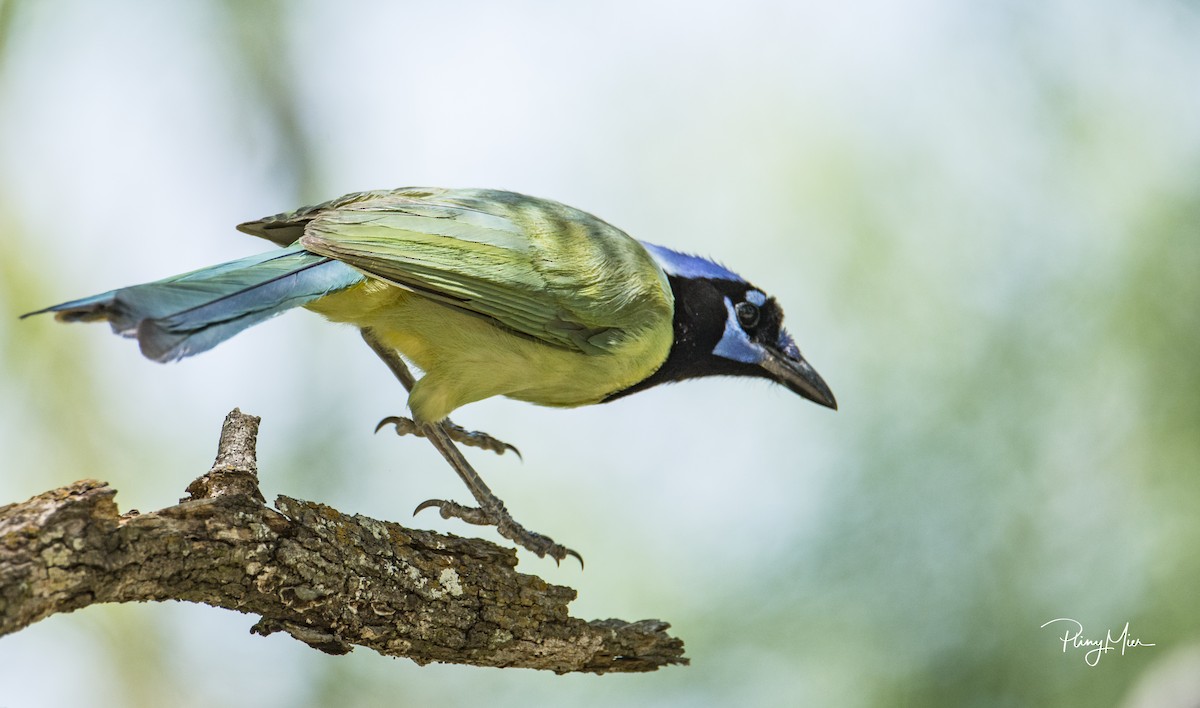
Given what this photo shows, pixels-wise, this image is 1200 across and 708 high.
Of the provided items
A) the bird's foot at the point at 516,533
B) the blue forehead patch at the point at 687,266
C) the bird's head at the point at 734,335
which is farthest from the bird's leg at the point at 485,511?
the blue forehead patch at the point at 687,266

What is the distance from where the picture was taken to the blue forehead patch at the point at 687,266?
5.06 metres

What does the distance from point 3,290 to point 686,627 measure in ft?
15.9

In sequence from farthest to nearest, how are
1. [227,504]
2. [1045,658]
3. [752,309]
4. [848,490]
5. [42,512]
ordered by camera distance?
[848,490], [1045,658], [752,309], [227,504], [42,512]

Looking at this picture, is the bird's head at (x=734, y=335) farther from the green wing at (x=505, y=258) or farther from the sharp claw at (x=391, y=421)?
the sharp claw at (x=391, y=421)

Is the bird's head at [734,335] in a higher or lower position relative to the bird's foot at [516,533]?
higher

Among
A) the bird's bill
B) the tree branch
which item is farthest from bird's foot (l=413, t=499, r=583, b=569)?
the bird's bill

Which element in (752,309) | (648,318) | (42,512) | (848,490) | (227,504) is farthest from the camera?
(848,490)

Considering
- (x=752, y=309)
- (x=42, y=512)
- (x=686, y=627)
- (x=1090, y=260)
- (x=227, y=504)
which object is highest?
(x=1090, y=260)

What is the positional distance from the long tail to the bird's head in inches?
66.4

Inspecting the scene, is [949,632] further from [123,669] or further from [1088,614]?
[123,669]

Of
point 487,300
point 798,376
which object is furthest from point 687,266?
point 487,300

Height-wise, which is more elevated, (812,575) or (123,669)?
(812,575)

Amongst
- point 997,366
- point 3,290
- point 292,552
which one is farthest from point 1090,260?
point 3,290

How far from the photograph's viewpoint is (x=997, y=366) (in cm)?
684
